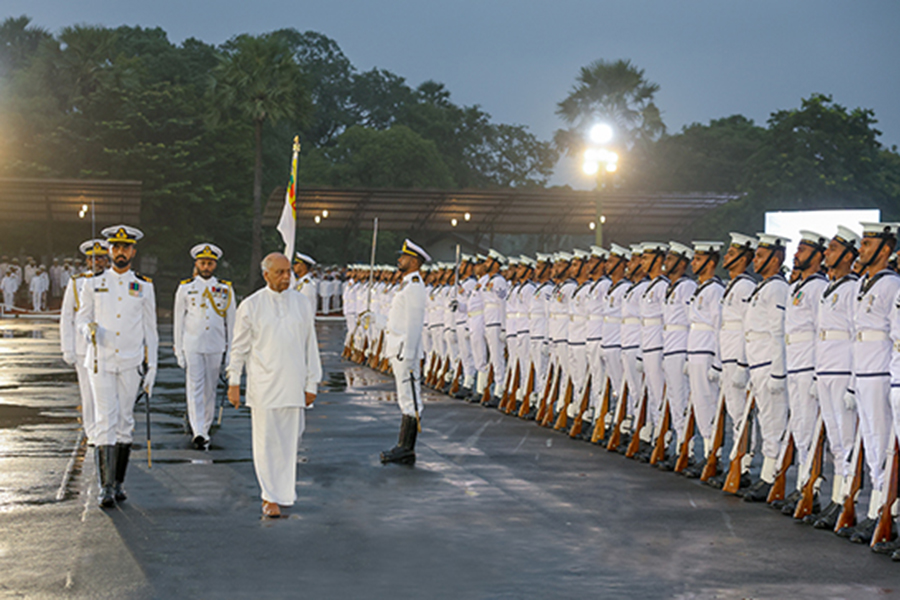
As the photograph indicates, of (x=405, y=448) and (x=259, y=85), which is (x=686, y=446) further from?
(x=259, y=85)

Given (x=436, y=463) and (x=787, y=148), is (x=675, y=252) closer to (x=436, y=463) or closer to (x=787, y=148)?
(x=436, y=463)

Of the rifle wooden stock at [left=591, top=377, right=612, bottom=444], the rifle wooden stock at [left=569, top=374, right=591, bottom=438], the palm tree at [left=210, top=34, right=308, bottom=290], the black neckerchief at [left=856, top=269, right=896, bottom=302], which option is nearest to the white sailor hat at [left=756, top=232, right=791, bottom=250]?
the black neckerchief at [left=856, top=269, right=896, bottom=302]

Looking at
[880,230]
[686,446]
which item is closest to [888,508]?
[880,230]

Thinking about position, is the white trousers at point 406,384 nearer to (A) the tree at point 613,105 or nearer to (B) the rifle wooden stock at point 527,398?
(B) the rifle wooden stock at point 527,398

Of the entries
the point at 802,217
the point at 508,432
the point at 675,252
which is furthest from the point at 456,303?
the point at 802,217

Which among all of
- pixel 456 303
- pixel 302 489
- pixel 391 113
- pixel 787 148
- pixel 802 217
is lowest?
pixel 302 489

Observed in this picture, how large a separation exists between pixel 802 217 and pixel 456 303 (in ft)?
93.5

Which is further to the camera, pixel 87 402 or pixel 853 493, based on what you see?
pixel 87 402

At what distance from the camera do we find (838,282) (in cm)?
887

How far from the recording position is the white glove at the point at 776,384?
32.2ft

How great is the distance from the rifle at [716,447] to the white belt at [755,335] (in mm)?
784

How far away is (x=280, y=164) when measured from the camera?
2493 inches

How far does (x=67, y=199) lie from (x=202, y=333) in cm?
3554

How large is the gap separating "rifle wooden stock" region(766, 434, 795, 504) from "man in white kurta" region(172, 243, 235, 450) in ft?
20.5
